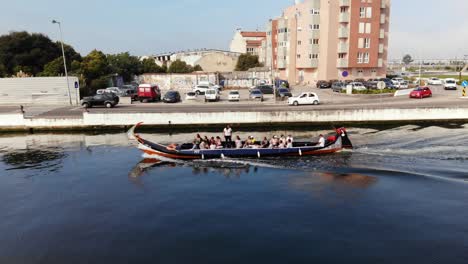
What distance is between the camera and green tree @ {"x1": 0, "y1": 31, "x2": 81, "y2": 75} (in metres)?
80.7

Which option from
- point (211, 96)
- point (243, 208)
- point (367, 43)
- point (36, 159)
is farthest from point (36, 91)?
point (367, 43)

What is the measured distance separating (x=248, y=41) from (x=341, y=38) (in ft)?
182

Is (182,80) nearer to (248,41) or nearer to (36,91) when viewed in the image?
(36,91)

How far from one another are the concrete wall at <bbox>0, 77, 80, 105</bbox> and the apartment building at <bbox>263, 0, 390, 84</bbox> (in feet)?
141

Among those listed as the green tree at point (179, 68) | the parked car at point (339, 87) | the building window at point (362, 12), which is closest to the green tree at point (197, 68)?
the green tree at point (179, 68)

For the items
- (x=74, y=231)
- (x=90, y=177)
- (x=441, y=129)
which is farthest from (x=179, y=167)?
(x=441, y=129)

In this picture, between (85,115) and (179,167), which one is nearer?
(179,167)

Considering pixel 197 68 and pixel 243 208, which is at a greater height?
pixel 197 68

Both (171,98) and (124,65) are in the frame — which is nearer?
(171,98)

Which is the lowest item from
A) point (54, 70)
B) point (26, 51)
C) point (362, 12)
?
point (54, 70)

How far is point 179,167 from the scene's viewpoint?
29.2 metres

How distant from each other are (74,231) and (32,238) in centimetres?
189

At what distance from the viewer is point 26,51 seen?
Answer: 83750 millimetres

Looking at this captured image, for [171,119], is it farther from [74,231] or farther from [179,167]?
[74,231]
